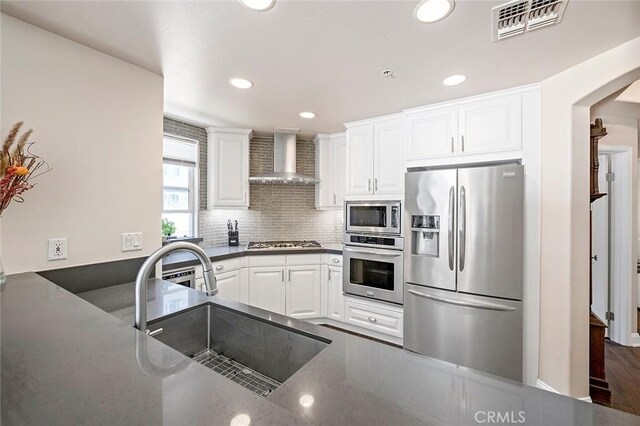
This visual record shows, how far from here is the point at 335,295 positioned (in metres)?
3.14

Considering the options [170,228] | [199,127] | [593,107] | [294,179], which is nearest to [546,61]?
[593,107]

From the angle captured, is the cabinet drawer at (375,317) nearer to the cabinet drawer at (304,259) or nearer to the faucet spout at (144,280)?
the cabinet drawer at (304,259)

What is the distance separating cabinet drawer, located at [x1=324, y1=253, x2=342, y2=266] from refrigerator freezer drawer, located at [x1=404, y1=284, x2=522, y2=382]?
943 millimetres

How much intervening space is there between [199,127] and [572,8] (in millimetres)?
3289

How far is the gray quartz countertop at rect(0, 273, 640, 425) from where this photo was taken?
46 cm

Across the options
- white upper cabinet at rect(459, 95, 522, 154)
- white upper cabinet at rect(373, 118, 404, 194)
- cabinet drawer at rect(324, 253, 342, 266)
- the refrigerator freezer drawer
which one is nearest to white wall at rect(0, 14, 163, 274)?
cabinet drawer at rect(324, 253, 342, 266)

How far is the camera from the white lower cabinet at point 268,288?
3031mm

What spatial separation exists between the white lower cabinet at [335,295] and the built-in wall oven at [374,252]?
0.44ft

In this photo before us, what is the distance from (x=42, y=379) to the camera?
535mm

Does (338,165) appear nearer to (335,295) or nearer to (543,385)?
(335,295)

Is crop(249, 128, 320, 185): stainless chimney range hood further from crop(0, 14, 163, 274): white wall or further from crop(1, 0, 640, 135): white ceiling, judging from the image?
crop(0, 14, 163, 274): white wall

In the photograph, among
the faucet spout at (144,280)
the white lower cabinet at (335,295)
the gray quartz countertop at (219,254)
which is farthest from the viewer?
the white lower cabinet at (335,295)

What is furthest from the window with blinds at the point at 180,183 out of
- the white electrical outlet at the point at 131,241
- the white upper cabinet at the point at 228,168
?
the white electrical outlet at the point at 131,241

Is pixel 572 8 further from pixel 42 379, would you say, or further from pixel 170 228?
pixel 170 228
